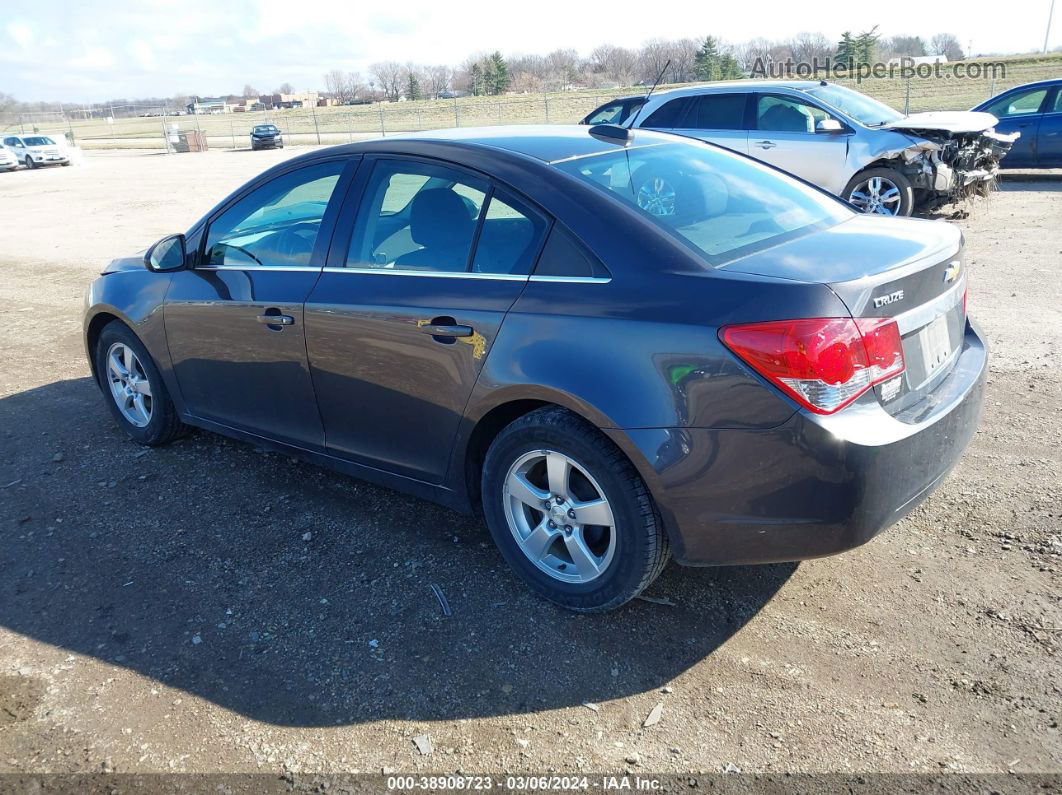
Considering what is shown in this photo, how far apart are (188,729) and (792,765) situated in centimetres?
189

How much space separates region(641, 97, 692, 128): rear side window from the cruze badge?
32.4 ft

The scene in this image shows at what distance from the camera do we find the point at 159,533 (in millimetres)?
4117

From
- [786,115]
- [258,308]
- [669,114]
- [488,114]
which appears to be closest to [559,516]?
[258,308]

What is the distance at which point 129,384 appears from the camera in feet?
16.7

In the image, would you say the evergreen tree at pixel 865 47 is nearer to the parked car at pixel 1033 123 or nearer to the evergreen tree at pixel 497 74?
the evergreen tree at pixel 497 74

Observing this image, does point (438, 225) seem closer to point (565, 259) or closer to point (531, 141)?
point (531, 141)

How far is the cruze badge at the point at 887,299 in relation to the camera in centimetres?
274

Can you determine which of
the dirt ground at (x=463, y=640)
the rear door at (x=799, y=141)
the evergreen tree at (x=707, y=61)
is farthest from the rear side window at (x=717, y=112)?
the evergreen tree at (x=707, y=61)

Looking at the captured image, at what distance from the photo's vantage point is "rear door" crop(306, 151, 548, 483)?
3.31 meters

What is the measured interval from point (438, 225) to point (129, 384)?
2.53 meters

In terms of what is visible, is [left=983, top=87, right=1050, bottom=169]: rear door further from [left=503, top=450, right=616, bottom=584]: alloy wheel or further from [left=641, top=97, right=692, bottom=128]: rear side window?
[left=503, top=450, right=616, bottom=584]: alloy wheel

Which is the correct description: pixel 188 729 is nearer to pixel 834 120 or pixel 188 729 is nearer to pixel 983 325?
pixel 983 325

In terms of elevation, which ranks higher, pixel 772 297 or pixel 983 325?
pixel 772 297

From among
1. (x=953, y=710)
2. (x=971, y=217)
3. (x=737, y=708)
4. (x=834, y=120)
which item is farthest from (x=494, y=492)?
(x=971, y=217)
